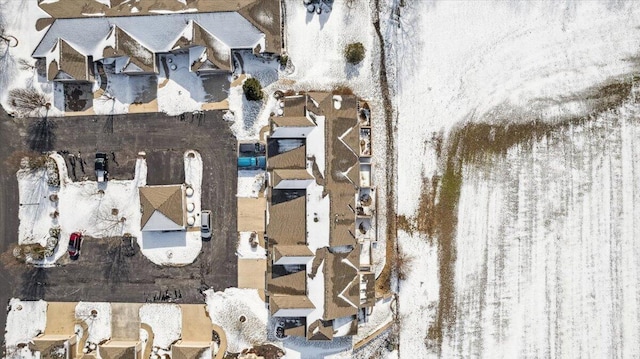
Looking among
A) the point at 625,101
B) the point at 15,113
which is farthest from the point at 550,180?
the point at 15,113

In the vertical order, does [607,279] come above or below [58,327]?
above

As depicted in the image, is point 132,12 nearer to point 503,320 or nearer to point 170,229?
point 170,229

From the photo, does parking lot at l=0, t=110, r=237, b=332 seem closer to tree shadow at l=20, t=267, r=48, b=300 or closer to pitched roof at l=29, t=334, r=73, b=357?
tree shadow at l=20, t=267, r=48, b=300

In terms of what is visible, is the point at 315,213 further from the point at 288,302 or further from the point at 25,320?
the point at 25,320

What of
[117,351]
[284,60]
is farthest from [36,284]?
[284,60]

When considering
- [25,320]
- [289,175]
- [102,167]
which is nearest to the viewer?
[289,175]
